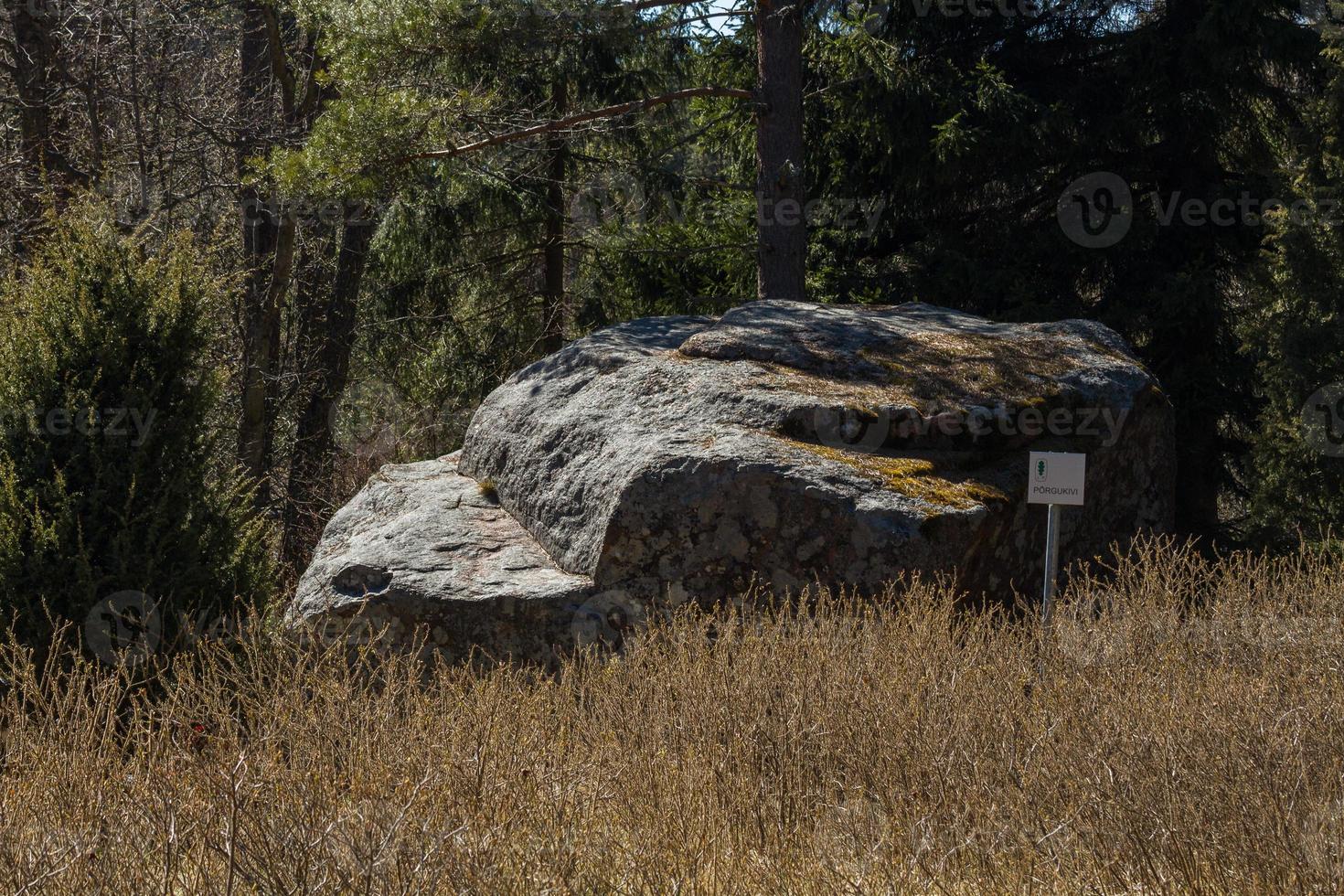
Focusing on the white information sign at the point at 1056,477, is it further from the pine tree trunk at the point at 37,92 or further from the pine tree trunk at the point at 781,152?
the pine tree trunk at the point at 37,92

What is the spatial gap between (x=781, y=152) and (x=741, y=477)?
16.3 feet

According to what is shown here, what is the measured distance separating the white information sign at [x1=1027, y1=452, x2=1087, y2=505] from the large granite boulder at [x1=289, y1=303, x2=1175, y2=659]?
0.39m

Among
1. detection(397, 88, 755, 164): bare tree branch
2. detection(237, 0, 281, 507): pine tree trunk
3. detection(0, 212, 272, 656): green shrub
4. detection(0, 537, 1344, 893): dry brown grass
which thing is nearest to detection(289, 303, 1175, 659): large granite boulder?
detection(0, 212, 272, 656): green shrub

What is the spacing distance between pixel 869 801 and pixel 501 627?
9.65 ft

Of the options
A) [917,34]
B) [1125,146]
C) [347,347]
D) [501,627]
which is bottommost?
[501,627]

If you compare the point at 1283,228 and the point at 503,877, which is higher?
the point at 1283,228

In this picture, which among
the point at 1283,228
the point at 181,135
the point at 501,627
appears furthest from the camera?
the point at 181,135

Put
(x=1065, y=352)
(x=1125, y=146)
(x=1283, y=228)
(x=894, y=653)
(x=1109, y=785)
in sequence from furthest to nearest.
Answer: (x=1125, y=146)
(x=1283, y=228)
(x=1065, y=352)
(x=894, y=653)
(x=1109, y=785)

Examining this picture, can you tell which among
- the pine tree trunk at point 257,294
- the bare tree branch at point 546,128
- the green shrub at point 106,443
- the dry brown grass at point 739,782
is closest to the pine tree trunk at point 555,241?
the pine tree trunk at point 257,294

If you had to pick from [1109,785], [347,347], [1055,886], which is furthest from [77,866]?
[347,347]

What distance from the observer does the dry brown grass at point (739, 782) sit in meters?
3.39

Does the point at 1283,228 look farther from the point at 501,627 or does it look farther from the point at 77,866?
the point at 77,866

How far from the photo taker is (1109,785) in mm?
3785

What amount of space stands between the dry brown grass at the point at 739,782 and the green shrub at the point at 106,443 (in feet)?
6.26
